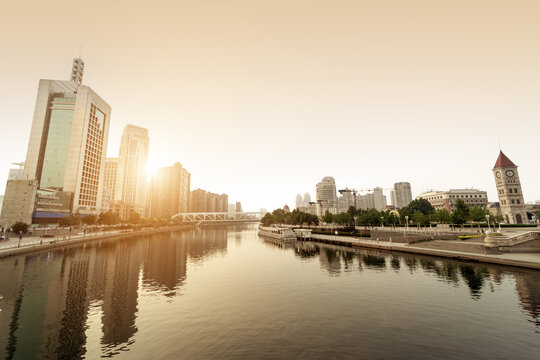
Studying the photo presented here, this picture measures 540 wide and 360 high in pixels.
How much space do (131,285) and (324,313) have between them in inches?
1117

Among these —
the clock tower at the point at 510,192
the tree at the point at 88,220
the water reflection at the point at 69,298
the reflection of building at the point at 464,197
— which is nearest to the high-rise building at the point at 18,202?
the tree at the point at 88,220

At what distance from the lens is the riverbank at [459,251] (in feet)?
128

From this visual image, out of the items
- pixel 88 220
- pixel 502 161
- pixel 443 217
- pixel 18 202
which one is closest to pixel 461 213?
pixel 443 217

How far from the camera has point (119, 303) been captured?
27.7m

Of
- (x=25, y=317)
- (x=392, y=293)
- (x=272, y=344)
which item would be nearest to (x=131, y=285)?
(x=25, y=317)

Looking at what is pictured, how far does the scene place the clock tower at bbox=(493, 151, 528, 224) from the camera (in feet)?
366

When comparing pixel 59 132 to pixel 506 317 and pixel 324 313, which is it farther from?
pixel 506 317

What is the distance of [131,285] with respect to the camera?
35.2 m

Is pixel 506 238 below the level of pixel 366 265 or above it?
above

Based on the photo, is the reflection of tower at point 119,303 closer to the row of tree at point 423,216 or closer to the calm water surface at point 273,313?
the calm water surface at point 273,313

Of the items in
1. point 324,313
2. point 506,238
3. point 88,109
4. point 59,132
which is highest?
point 88,109

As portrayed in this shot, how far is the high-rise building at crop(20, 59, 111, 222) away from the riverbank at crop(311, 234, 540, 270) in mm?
150577

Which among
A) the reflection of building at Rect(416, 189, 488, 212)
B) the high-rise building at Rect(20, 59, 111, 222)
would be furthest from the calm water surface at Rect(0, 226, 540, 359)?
the reflection of building at Rect(416, 189, 488, 212)

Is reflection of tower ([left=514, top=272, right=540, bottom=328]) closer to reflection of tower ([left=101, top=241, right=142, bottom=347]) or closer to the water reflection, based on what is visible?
reflection of tower ([left=101, top=241, right=142, bottom=347])
